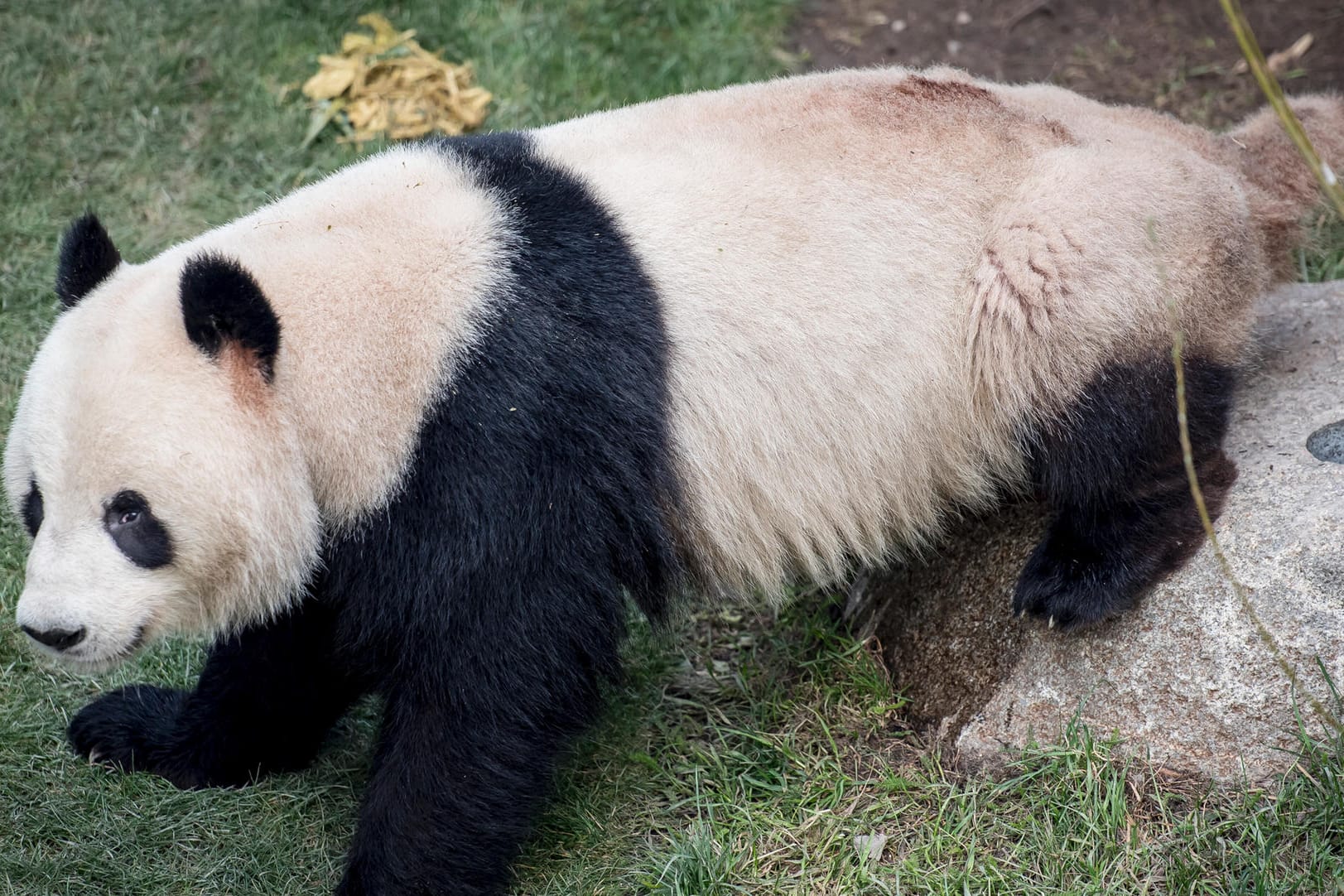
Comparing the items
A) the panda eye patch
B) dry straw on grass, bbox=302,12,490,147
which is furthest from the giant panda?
dry straw on grass, bbox=302,12,490,147

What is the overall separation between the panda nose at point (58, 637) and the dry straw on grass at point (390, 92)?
12.9 feet

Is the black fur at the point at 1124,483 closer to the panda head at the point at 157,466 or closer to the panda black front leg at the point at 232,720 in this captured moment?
the panda head at the point at 157,466

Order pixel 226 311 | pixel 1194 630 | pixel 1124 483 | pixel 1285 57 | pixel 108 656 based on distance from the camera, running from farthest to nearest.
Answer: pixel 1285 57, pixel 1124 483, pixel 1194 630, pixel 108 656, pixel 226 311

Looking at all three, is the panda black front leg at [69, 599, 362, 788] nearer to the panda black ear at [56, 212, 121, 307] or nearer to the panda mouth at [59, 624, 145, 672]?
the panda mouth at [59, 624, 145, 672]

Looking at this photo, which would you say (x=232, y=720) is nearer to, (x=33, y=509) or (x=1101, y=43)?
(x=33, y=509)

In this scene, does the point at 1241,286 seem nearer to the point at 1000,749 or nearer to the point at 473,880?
the point at 1000,749

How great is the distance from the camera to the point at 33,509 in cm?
322

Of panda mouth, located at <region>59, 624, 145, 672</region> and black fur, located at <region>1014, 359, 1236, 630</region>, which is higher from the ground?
panda mouth, located at <region>59, 624, 145, 672</region>

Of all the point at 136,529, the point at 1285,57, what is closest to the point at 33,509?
the point at 136,529

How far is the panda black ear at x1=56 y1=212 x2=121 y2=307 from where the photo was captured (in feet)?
10.8

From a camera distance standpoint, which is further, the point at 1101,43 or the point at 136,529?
the point at 1101,43

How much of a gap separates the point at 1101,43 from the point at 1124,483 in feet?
14.0

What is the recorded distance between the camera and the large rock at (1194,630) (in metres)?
3.46

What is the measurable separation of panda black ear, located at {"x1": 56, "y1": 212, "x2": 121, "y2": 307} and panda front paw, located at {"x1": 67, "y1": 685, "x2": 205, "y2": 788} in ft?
4.77
